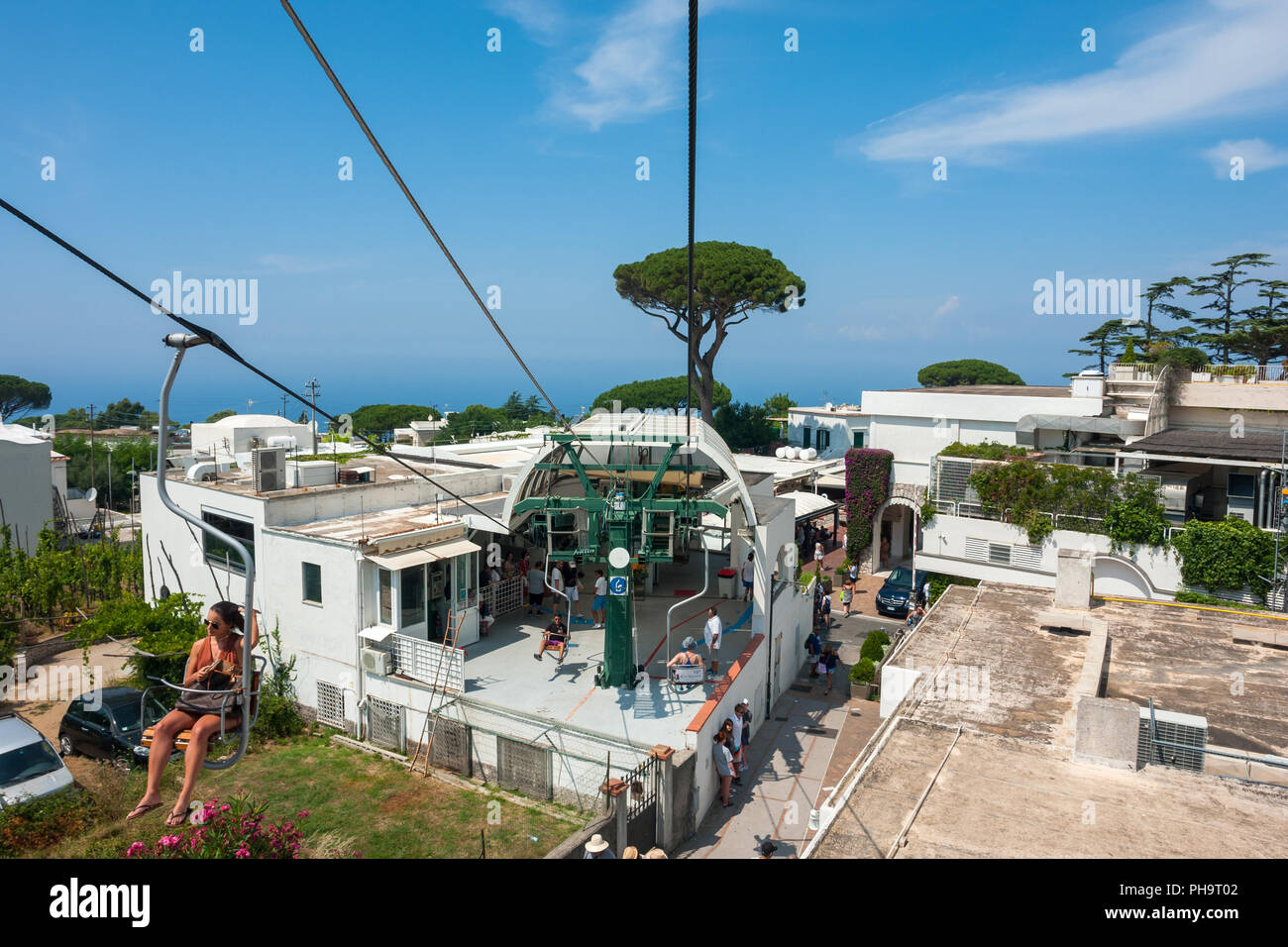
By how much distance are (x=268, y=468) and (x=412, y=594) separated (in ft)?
17.3

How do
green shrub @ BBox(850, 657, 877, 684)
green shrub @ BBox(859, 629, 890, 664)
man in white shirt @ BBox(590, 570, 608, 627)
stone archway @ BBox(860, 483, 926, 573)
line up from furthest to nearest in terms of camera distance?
stone archway @ BBox(860, 483, 926, 573), green shrub @ BBox(859, 629, 890, 664), green shrub @ BBox(850, 657, 877, 684), man in white shirt @ BBox(590, 570, 608, 627)

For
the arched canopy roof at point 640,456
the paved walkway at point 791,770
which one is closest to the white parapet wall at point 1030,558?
the paved walkway at point 791,770

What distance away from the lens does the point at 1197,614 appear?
1709 centimetres

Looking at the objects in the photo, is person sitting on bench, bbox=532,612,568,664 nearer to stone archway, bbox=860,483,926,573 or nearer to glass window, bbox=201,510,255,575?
glass window, bbox=201,510,255,575

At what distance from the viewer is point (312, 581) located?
54.2ft

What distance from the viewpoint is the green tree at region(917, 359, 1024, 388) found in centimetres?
6438

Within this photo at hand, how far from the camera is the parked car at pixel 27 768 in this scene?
12062 mm

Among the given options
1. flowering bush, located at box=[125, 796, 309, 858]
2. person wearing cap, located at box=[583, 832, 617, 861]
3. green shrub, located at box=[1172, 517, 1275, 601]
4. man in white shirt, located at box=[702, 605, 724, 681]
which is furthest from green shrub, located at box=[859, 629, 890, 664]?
flowering bush, located at box=[125, 796, 309, 858]

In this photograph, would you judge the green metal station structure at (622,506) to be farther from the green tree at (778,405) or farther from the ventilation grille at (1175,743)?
the green tree at (778,405)

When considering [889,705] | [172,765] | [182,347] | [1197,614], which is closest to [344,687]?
[172,765]

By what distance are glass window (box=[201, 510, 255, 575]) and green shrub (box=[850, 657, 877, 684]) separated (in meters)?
14.1

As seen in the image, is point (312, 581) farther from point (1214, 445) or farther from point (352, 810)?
point (1214, 445)
